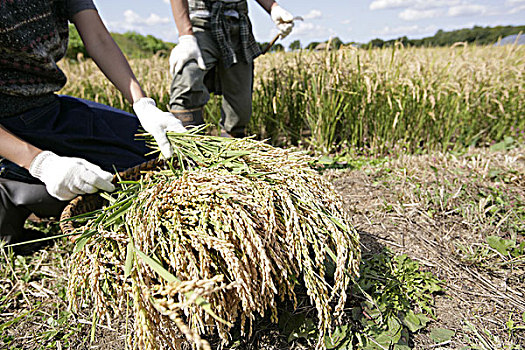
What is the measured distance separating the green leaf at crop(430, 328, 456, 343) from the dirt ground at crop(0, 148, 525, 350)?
17mm

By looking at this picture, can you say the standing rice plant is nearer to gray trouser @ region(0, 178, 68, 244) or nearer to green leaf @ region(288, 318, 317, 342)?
gray trouser @ region(0, 178, 68, 244)

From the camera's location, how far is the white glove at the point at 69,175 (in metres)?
1.28

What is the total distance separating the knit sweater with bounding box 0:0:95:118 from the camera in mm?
1452

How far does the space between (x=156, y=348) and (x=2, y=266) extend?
130cm

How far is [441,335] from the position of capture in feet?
3.74

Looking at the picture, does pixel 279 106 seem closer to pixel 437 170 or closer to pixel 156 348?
pixel 437 170

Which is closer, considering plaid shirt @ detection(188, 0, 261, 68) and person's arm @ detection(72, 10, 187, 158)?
person's arm @ detection(72, 10, 187, 158)

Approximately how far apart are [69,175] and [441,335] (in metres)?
1.50

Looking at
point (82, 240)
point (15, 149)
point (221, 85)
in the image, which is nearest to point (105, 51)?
point (15, 149)

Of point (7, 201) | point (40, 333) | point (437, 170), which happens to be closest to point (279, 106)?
point (437, 170)

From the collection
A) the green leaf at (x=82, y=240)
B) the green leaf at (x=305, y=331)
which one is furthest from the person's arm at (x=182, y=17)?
the green leaf at (x=305, y=331)

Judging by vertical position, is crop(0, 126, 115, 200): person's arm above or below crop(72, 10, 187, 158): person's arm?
below

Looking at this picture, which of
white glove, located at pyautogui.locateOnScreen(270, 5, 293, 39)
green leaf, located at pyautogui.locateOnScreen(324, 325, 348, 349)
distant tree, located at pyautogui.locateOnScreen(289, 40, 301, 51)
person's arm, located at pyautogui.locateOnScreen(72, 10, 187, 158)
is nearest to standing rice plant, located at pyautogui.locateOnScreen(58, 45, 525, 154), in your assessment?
distant tree, located at pyautogui.locateOnScreen(289, 40, 301, 51)

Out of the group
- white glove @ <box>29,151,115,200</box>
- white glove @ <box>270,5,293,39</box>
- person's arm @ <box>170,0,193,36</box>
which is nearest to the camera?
white glove @ <box>29,151,115,200</box>
